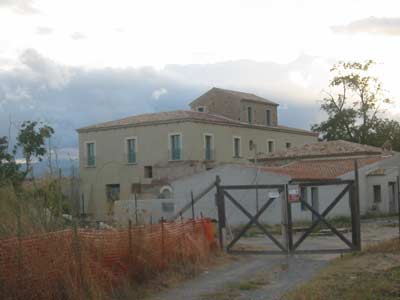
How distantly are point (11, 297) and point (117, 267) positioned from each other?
10.9ft

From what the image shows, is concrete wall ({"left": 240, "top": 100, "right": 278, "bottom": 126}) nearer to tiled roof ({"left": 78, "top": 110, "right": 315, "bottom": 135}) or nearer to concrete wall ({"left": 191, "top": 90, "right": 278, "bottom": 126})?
concrete wall ({"left": 191, "top": 90, "right": 278, "bottom": 126})

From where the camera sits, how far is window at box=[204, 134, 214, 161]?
60.5m

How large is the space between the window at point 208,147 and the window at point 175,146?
231 centimetres

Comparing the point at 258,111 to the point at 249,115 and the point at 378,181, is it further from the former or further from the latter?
the point at 378,181

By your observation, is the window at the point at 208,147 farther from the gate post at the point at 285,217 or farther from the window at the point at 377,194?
the gate post at the point at 285,217

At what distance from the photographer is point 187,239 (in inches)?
668

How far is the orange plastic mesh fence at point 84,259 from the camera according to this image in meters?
10.1

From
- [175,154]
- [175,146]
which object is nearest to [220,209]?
[175,154]

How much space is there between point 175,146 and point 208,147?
3003 mm

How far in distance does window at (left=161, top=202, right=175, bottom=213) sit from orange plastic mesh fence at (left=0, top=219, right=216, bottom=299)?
72.4 feet

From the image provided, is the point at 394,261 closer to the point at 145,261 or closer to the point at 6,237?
the point at 145,261

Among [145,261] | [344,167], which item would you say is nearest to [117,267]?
[145,261]

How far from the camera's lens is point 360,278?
1400 centimetres

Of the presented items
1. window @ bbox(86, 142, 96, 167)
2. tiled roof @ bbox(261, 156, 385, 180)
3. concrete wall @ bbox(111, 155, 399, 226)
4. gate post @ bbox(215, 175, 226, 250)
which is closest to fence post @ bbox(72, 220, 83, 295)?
gate post @ bbox(215, 175, 226, 250)
